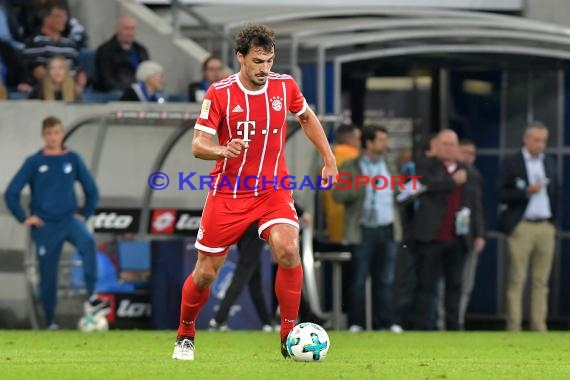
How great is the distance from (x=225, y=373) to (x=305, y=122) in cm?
209

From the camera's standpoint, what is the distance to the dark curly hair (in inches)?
448

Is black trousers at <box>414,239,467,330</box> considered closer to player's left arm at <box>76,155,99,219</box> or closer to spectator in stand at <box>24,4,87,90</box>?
player's left arm at <box>76,155,99,219</box>

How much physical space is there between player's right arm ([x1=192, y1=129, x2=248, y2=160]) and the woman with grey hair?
25.1 feet

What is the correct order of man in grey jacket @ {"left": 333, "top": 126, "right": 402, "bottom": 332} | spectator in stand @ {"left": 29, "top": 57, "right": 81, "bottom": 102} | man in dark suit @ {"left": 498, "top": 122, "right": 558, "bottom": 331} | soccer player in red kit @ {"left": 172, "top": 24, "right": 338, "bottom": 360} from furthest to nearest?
man in dark suit @ {"left": 498, "top": 122, "right": 558, "bottom": 331}, spectator in stand @ {"left": 29, "top": 57, "right": 81, "bottom": 102}, man in grey jacket @ {"left": 333, "top": 126, "right": 402, "bottom": 332}, soccer player in red kit @ {"left": 172, "top": 24, "right": 338, "bottom": 360}

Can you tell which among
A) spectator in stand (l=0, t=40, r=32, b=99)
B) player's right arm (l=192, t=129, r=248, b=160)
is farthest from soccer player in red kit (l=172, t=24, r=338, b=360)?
spectator in stand (l=0, t=40, r=32, b=99)

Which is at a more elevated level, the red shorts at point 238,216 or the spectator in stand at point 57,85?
the spectator in stand at point 57,85

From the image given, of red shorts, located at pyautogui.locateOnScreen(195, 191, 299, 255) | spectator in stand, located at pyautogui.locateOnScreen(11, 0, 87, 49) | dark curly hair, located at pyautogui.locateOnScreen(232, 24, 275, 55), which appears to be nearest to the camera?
dark curly hair, located at pyautogui.locateOnScreen(232, 24, 275, 55)

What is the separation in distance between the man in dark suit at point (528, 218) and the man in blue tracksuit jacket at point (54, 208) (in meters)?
4.74

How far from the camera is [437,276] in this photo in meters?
19.0

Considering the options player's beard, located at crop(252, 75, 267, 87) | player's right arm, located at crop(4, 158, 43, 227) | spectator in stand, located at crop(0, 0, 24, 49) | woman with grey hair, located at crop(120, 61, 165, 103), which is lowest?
player's right arm, located at crop(4, 158, 43, 227)

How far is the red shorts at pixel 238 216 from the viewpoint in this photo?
1170 cm

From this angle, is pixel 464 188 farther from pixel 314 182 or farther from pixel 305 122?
pixel 305 122

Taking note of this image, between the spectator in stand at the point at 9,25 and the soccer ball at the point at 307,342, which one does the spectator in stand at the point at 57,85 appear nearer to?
the spectator in stand at the point at 9,25

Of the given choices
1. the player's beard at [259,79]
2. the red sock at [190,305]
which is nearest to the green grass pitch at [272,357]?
the red sock at [190,305]
